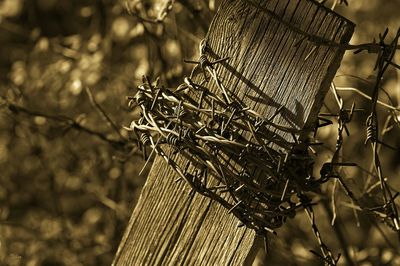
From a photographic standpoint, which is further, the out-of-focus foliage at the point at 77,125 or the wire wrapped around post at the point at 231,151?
the out-of-focus foliage at the point at 77,125

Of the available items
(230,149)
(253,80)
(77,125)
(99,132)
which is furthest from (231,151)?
(99,132)

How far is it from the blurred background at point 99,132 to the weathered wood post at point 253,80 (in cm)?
139

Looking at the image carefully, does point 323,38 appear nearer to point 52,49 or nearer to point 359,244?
point 52,49

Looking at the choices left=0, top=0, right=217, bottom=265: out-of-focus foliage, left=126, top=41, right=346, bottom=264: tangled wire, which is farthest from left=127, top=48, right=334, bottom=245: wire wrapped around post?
left=0, top=0, right=217, bottom=265: out-of-focus foliage

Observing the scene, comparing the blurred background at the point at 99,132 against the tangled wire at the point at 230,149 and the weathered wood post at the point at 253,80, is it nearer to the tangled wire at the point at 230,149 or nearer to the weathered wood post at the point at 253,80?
the weathered wood post at the point at 253,80

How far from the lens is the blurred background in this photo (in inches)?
141

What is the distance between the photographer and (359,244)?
14.3 ft

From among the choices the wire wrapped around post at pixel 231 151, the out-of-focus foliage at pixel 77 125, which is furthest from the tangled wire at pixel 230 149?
the out-of-focus foliage at pixel 77 125

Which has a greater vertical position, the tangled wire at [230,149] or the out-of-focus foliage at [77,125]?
the out-of-focus foliage at [77,125]

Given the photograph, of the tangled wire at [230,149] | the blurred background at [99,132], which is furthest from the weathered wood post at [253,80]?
the blurred background at [99,132]

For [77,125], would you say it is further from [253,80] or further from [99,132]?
[253,80]

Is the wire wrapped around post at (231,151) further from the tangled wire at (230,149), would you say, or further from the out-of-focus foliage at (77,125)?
the out-of-focus foliage at (77,125)

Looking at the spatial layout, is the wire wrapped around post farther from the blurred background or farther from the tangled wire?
the blurred background

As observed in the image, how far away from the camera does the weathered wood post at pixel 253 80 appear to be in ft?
5.10
